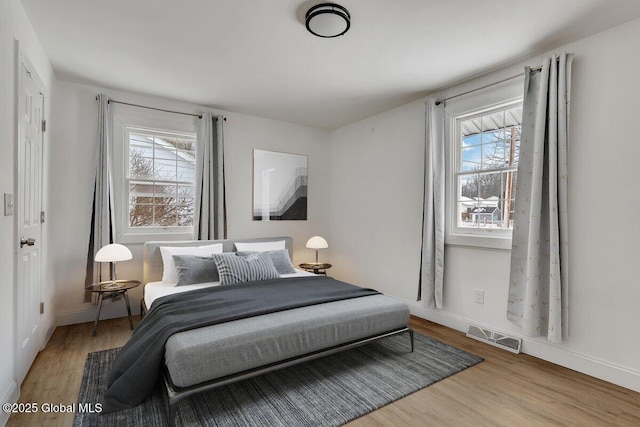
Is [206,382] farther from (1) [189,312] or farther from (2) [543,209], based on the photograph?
(2) [543,209]

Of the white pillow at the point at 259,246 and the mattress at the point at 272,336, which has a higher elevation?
the white pillow at the point at 259,246

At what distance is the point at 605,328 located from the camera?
2412 mm

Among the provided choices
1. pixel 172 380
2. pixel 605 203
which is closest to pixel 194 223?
pixel 172 380

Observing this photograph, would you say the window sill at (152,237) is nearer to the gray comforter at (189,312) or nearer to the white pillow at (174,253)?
the white pillow at (174,253)

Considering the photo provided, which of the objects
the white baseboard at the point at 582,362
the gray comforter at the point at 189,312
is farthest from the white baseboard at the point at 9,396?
the white baseboard at the point at 582,362

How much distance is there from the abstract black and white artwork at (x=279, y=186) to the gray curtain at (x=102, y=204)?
173 centimetres

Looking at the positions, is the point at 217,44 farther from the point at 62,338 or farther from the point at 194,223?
the point at 62,338

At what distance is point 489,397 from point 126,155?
4.20 meters

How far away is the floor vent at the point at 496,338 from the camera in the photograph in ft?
9.43

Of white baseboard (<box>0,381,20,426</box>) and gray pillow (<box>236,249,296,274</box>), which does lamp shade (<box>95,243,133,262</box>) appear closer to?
gray pillow (<box>236,249,296,274</box>)

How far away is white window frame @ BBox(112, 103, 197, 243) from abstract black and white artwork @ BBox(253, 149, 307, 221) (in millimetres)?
1233

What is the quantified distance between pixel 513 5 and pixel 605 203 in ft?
5.20

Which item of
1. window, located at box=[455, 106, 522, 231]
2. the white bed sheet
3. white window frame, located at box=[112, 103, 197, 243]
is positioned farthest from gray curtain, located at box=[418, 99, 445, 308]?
white window frame, located at box=[112, 103, 197, 243]

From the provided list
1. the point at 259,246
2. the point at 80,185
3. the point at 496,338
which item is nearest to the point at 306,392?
the point at 496,338
